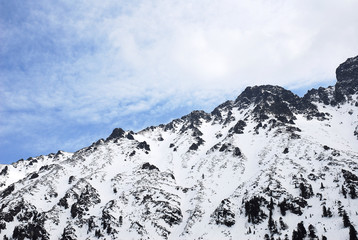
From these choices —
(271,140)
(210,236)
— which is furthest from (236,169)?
(210,236)

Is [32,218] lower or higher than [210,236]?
higher

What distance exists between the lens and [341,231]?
3812 inches

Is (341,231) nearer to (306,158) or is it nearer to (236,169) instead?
(306,158)

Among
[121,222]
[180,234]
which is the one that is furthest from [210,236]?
[121,222]

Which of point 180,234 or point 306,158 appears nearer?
point 180,234

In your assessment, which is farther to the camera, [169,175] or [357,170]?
[169,175]

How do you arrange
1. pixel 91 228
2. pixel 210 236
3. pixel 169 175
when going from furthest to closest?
pixel 169 175
pixel 91 228
pixel 210 236

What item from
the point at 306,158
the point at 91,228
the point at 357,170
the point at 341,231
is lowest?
the point at 341,231

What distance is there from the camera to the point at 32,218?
142 m

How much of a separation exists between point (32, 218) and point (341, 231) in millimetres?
140691

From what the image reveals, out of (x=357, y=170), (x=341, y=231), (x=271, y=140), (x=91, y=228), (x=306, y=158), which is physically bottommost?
(x=341, y=231)

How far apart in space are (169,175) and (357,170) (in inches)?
4144

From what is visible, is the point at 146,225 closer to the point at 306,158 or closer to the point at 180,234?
the point at 180,234

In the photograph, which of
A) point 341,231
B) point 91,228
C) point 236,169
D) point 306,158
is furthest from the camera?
point 236,169
